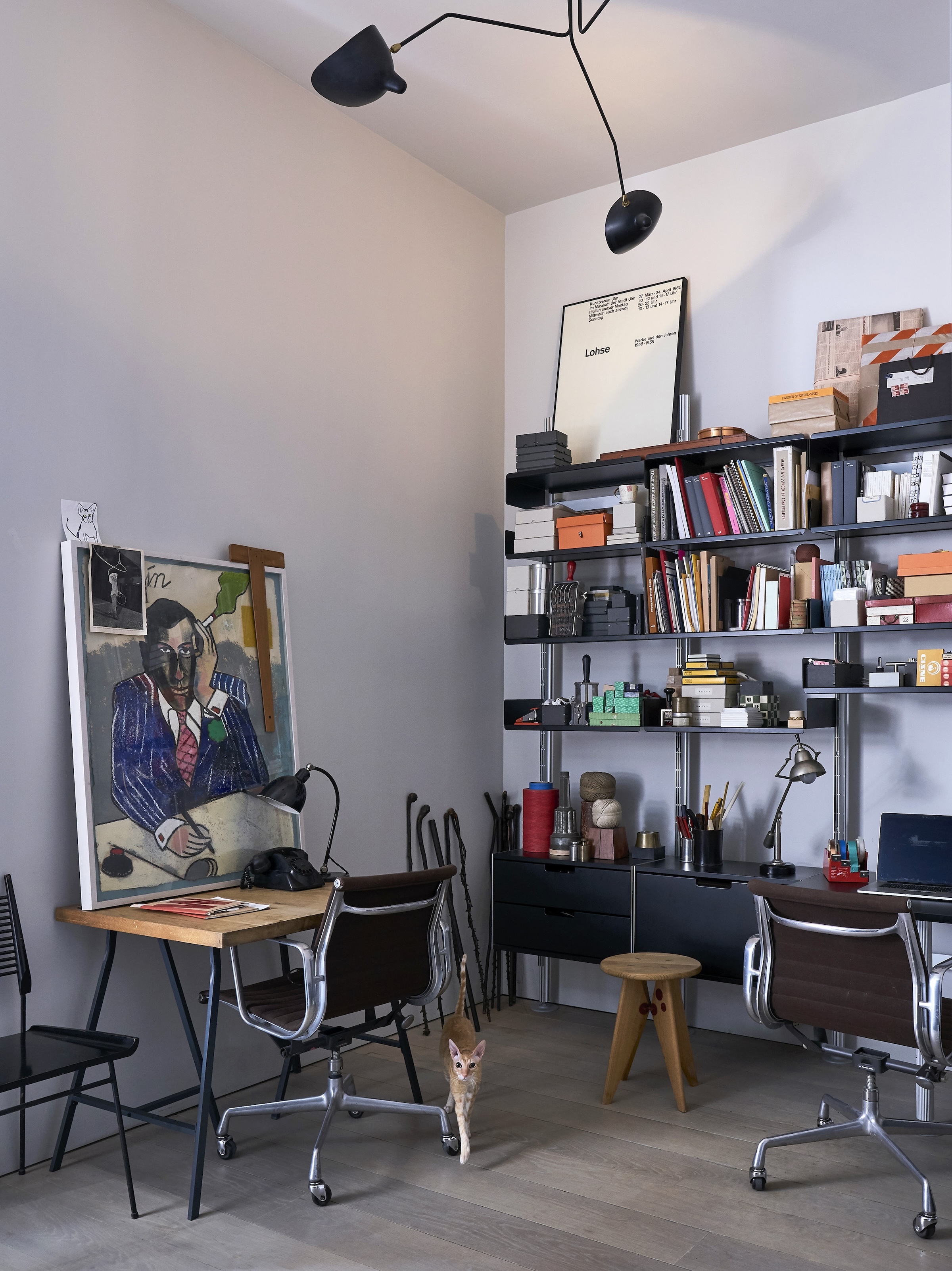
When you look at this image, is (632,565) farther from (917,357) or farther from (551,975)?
(551,975)

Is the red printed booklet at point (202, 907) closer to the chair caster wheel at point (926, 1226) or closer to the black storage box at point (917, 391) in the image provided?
the chair caster wheel at point (926, 1226)

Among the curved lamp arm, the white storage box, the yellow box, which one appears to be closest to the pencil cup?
the yellow box

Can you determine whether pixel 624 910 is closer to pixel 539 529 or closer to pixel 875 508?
pixel 539 529

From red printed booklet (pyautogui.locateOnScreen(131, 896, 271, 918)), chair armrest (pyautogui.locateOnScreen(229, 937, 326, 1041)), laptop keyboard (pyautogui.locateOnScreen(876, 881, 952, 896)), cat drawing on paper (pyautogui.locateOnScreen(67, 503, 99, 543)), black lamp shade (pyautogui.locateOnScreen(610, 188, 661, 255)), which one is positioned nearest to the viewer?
chair armrest (pyautogui.locateOnScreen(229, 937, 326, 1041))

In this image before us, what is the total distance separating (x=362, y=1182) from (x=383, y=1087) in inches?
29.3

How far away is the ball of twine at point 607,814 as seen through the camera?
4512mm

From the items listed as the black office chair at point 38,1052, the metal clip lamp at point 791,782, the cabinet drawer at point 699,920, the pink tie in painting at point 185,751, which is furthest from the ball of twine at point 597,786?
the black office chair at point 38,1052

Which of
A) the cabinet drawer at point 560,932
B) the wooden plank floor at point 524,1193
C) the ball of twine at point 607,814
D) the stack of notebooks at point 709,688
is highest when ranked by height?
the stack of notebooks at point 709,688

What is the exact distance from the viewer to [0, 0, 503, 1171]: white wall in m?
3.21

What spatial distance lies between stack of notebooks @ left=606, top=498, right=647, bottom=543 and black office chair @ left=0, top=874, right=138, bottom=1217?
2701mm

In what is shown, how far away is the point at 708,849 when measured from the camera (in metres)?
4.22

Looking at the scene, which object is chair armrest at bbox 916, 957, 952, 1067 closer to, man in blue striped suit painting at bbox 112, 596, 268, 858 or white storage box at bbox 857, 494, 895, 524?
white storage box at bbox 857, 494, 895, 524

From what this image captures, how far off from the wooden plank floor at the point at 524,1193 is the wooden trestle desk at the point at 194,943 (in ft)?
0.46

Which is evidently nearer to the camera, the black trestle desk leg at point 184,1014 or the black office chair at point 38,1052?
the black office chair at point 38,1052
